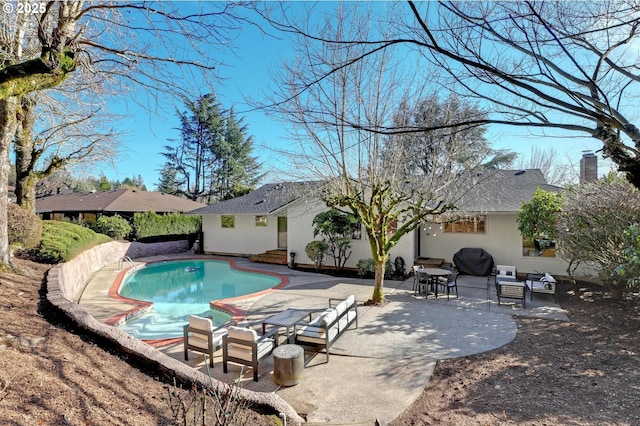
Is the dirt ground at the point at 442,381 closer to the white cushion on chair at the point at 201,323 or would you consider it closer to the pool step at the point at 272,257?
the white cushion on chair at the point at 201,323

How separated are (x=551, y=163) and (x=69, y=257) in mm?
35390

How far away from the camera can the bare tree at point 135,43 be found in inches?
185

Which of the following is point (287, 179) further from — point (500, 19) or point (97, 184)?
point (97, 184)

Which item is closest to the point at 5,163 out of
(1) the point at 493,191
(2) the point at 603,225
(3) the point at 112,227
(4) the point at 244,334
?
(4) the point at 244,334

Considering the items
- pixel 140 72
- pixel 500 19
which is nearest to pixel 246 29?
pixel 140 72

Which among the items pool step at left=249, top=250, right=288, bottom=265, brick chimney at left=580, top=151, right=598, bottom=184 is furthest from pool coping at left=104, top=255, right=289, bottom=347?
brick chimney at left=580, top=151, right=598, bottom=184

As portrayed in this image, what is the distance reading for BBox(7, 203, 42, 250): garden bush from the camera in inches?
423

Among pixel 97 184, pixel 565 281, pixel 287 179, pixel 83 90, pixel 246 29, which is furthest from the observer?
pixel 97 184

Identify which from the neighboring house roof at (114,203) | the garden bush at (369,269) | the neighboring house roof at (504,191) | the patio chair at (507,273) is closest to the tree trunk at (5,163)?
the garden bush at (369,269)

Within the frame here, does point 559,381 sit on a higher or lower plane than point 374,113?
lower

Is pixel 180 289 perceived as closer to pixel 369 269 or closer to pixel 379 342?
pixel 369 269

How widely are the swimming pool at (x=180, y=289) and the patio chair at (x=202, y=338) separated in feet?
4.78

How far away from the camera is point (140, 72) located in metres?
5.57

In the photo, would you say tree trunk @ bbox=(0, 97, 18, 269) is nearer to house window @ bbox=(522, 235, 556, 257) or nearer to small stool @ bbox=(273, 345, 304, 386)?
small stool @ bbox=(273, 345, 304, 386)
